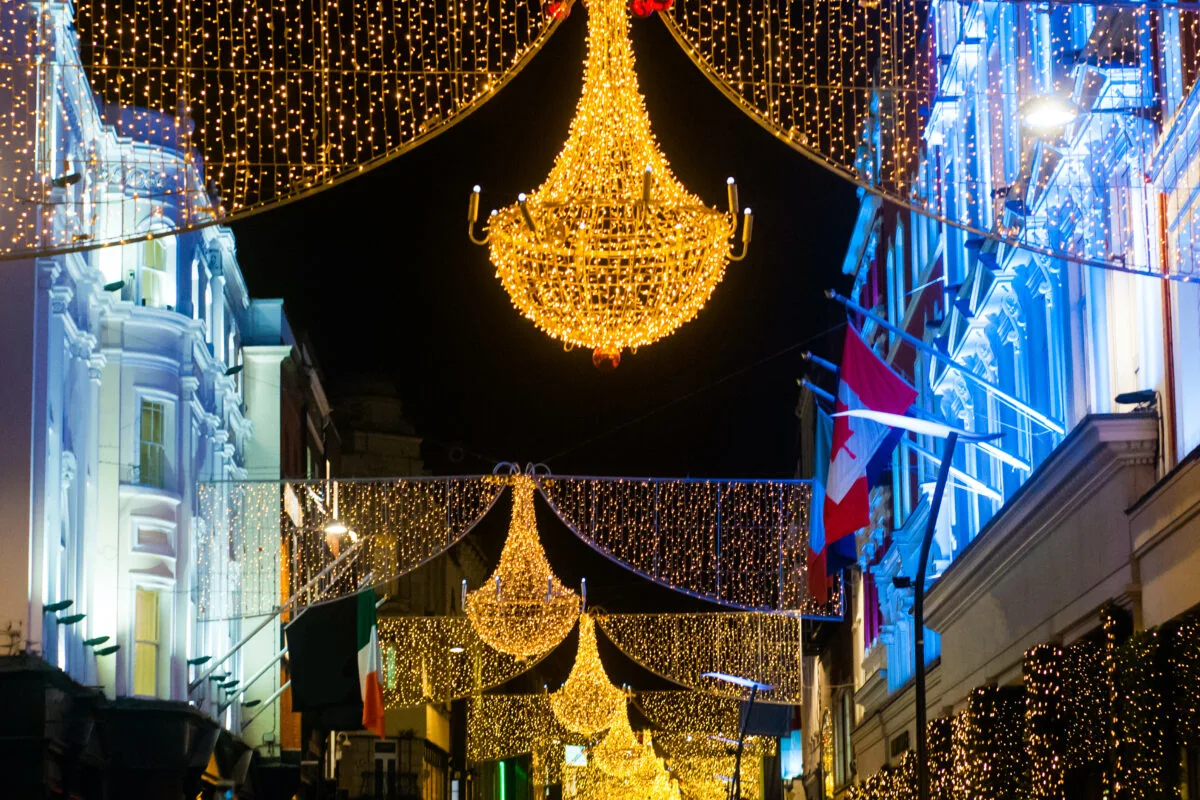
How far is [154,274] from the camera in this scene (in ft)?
115

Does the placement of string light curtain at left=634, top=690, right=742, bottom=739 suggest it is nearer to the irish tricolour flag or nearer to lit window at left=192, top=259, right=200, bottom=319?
the irish tricolour flag

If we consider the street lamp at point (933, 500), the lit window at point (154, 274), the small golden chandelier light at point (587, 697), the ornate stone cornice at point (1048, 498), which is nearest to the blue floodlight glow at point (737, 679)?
the ornate stone cornice at point (1048, 498)

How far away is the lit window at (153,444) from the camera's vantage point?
34.1m

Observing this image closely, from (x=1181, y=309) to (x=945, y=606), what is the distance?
13044 millimetres

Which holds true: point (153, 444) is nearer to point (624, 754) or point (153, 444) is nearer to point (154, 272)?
point (154, 272)

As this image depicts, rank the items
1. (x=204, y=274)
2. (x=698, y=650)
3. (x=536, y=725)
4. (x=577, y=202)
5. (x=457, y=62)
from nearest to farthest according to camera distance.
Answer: (x=457, y=62), (x=577, y=202), (x=204, y=274), (x=698, y=650), (x=536, y=725)

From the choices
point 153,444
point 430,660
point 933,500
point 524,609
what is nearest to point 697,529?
point 524,609

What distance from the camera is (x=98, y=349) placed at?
105ft

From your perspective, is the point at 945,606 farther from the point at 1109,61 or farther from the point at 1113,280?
the point at 1109,61

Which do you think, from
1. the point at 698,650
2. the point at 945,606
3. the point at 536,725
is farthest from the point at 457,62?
the point at 536,725

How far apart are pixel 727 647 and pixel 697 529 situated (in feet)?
38.6

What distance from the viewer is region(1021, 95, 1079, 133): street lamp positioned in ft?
49.3

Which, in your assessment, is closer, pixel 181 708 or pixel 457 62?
pixel 457 62

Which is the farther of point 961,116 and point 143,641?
point 143,641
